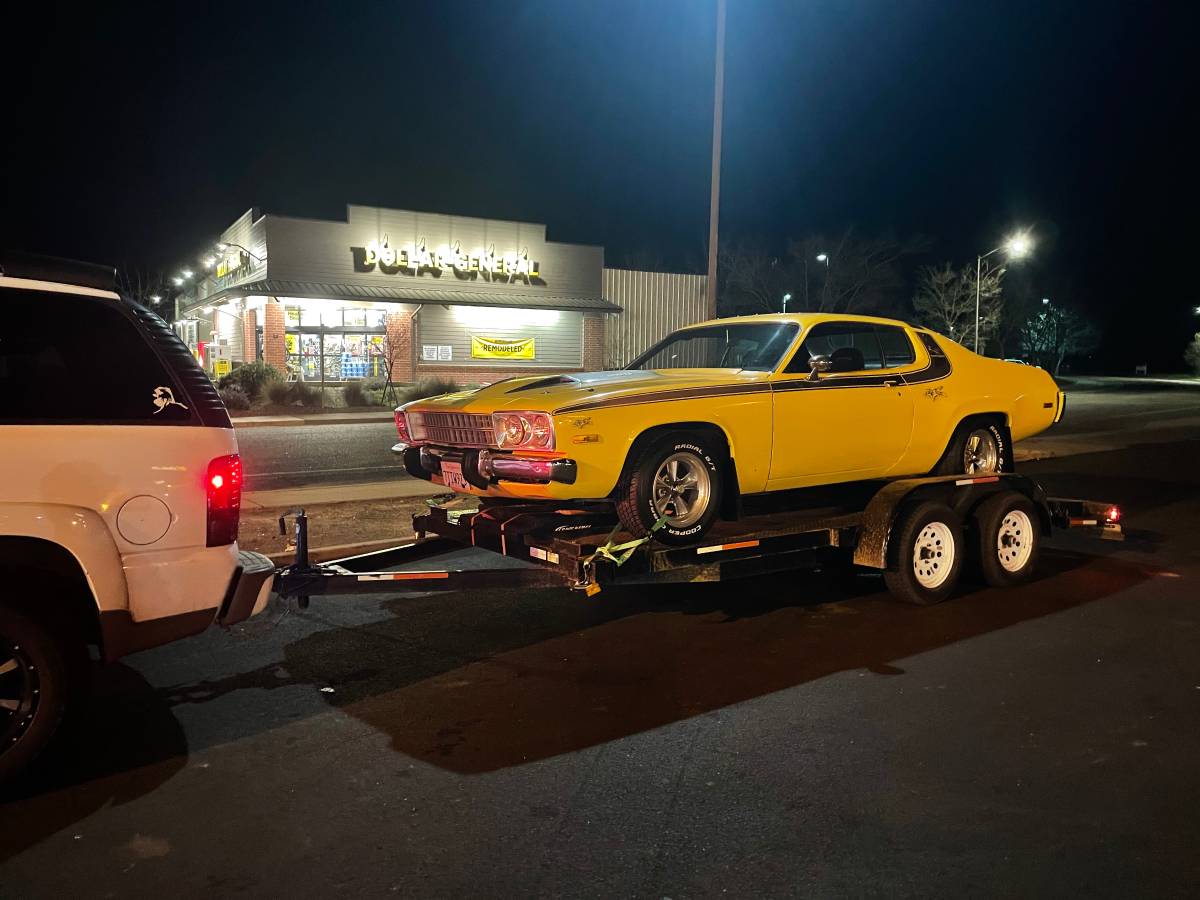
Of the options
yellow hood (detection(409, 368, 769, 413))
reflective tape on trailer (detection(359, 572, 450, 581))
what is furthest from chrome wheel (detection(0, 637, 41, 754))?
yellow hood (detection(409, 368, 769, 413))

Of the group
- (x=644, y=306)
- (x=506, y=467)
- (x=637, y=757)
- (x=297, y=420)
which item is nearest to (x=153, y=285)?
(x=644, y=306)

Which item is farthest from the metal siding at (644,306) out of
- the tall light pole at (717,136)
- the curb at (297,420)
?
the tall light pole at (717,136)

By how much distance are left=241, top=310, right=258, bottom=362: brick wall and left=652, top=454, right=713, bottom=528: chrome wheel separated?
108 feet

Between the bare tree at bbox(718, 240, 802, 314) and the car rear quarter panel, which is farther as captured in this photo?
the bare tree at bbox(718, 240, 802, 314)

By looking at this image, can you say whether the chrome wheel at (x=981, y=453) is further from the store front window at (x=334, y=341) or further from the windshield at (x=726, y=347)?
the store front window at (x=334, y=341)

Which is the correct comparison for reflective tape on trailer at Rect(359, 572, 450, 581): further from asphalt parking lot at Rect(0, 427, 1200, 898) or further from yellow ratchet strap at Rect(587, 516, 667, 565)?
yellow ratchet strap at Rect(587, 516, 667, 565)

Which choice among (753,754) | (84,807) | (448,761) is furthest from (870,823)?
(84,807)

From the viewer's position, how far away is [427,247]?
36.4 m

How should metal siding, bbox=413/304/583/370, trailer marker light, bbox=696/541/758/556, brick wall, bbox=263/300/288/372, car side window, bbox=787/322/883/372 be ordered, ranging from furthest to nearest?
metal siding, bbox=413/304/583/370 → brick wall, bbox=263/300/288/372 → car side window, bbox=787/322/883/372 → trailer marker light, bbox=696/541/758/556

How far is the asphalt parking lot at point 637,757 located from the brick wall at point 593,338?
3316 centimetres

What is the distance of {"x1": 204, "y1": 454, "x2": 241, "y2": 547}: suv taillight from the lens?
4.15 meters

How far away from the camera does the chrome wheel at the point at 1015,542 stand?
24.8 ft

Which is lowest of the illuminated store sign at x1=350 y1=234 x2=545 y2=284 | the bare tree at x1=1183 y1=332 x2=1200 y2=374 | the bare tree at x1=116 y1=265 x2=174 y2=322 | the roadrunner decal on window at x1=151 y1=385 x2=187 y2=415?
the roadrunner decal on window at x1=151 y1=385 x2=187 y2=415

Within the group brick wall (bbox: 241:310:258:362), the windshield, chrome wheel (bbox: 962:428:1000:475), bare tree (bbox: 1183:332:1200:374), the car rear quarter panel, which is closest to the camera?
the car rear quarter panel
